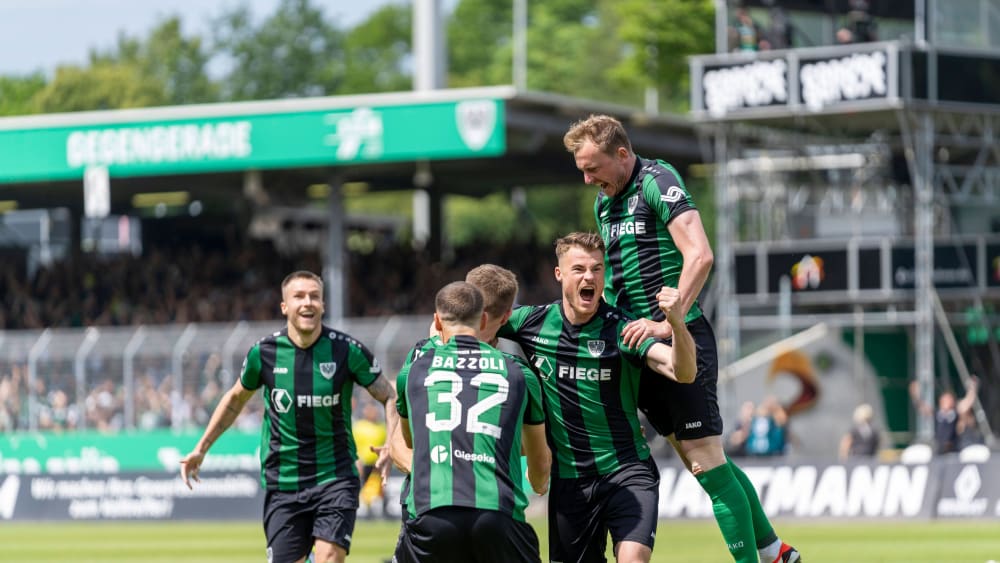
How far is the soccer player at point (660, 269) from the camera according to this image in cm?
1004

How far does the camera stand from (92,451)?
32.3 meters

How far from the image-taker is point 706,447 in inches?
404

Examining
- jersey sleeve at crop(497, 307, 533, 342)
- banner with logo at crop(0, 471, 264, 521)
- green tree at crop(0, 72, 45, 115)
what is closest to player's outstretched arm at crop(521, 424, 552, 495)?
jersey sleeve at crop(497, 307, 533, 342)

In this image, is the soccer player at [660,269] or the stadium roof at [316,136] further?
the stadium roof at [316,136]

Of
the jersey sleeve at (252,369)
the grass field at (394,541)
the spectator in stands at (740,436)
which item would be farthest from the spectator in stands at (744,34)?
the jersey sleeve at (252,369)

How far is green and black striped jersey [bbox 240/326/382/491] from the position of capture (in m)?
12.1

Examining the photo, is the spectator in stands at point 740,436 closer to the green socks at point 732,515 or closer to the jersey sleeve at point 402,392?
the green socks at point 732,515

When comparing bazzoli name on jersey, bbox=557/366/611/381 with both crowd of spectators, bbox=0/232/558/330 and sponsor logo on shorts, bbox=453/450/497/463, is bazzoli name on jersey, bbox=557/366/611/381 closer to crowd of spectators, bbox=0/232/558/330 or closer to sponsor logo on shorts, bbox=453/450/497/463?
sponsor logo on shorts, bbox=453/450/497/463

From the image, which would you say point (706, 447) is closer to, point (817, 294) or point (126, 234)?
point (817, 294)

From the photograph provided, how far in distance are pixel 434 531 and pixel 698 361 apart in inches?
81.5

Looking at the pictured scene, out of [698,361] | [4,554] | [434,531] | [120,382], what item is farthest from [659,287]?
[120,382]

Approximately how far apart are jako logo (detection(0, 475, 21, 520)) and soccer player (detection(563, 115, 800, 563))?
800 inches

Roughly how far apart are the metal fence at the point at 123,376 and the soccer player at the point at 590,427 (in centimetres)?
2114

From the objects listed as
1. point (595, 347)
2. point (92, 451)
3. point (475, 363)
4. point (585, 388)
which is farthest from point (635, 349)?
point (92, 451)
